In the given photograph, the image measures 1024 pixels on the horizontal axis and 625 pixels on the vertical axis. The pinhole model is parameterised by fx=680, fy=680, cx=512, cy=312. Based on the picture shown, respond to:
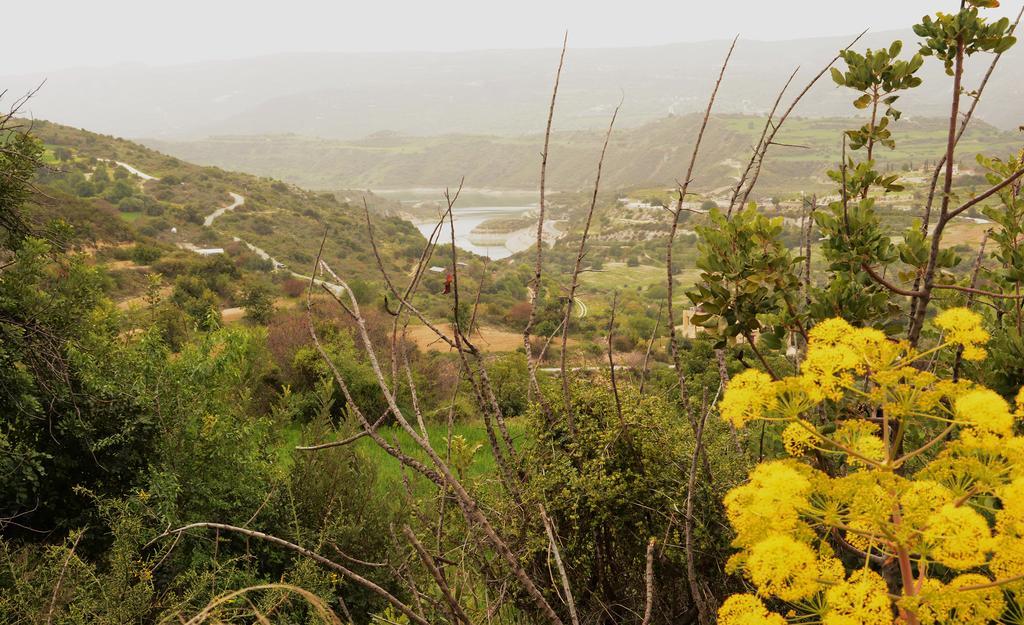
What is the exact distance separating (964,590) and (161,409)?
485 cm

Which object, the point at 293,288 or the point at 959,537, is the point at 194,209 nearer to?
the point at 293,288

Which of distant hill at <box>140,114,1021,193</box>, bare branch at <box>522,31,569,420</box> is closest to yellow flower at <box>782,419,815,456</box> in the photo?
bare branch at <box>522,31,569,420</box>

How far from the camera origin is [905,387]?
126 cm

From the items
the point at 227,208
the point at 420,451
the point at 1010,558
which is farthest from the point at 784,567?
the point at 227,208

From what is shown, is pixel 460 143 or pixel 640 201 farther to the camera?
pixel 460 143

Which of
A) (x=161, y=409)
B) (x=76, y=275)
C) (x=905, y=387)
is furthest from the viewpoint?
(x=76, y=275)

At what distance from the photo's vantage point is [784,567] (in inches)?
42.3

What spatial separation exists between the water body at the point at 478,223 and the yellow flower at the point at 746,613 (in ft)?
179

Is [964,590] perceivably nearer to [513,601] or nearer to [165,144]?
[513,601]

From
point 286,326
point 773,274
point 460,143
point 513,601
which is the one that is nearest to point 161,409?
point 513,601

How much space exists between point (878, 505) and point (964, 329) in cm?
54

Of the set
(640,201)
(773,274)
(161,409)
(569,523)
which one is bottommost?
(640,201)

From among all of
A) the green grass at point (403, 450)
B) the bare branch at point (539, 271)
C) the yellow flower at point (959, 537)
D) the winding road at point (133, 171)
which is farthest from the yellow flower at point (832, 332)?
the winding road at point (133, 171)

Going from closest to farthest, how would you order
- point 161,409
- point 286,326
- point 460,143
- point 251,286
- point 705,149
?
point 161,409 < point 286,326 < point 251,286 < point 705,149 < point 460,143
